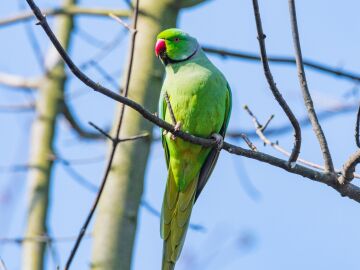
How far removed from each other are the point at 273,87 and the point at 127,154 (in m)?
1.67

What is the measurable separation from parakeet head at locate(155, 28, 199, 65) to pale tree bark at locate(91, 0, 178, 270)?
0.36 ft

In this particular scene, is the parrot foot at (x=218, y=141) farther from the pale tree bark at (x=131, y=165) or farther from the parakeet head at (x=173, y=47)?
the parakeet head at (x=173, y=47)

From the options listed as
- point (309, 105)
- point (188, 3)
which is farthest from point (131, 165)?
point (309, 105)

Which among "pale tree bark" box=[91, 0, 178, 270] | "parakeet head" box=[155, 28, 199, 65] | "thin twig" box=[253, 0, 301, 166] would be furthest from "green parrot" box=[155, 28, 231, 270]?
"thin twig" box=[253, 0, 301, 166]

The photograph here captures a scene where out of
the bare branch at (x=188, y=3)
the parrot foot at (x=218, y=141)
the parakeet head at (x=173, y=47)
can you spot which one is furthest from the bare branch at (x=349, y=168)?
the bare branch at (x=188, y=3)

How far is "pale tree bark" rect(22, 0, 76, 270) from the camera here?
497 cm

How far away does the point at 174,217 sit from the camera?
404 cm

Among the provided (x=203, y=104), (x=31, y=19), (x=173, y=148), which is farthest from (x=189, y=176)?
(x=31, y=19)

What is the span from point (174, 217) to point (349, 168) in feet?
4.75

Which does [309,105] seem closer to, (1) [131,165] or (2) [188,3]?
(1) [131,165]

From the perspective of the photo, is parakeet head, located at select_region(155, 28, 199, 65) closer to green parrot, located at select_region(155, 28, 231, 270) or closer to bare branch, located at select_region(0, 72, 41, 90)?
green parrot, located at select_region(155, 28, 231, 270)

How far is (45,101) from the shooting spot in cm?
582

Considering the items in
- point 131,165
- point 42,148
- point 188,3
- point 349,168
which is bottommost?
point 349,168

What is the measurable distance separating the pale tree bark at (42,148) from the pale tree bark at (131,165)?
1.07 meters
